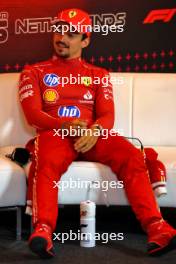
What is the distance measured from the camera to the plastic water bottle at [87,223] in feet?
7.91

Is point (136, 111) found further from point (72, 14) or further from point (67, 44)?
point (72, 14)

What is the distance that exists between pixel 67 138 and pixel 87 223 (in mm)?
463

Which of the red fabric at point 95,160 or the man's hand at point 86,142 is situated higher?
the man's hand at point 86,142

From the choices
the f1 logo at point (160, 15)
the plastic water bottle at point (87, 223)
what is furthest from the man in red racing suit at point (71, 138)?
the f1 logo at point (160, 15)

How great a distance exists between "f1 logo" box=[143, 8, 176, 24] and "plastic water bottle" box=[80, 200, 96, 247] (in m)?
1.67

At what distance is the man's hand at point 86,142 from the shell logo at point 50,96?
409 millimetres

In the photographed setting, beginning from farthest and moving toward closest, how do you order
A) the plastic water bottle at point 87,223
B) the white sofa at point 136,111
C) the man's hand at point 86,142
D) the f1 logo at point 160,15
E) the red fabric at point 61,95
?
the f1 logo at point 160,15 → the white sofa at point 136,111 → the red fabric at point 61,95 → the man's hand at point 86,142 → the plastic water bottle at point 87,223

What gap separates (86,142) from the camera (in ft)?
8.41

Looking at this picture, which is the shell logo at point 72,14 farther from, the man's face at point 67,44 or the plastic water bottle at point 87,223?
the plastic water bottle at point 87,223

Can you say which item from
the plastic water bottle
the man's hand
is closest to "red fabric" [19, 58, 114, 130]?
the man's hand

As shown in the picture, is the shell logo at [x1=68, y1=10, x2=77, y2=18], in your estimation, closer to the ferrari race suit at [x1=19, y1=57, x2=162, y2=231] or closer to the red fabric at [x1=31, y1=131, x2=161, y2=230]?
the ferrari race suit at [x1=19, y1=57, x2=162, y2=231]

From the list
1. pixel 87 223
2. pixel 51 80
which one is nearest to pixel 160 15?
pixel 51 80

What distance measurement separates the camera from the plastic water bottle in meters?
2.41

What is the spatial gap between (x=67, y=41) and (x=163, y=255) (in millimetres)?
1446
